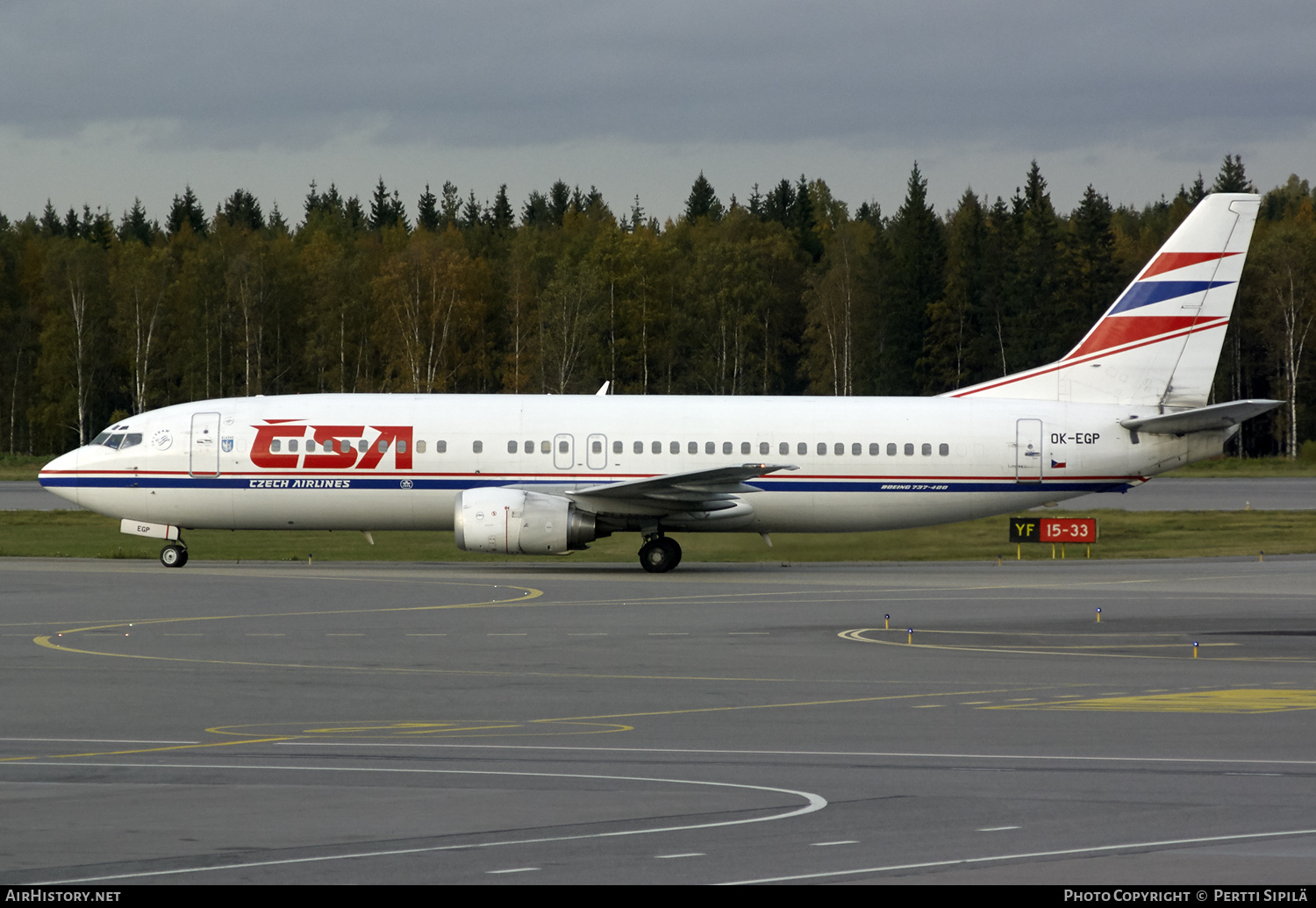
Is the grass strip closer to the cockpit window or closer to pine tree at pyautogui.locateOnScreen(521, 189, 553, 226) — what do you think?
the cockpit window

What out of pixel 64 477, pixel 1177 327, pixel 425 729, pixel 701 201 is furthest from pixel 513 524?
pixel 701 201

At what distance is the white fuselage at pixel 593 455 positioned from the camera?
34469mm

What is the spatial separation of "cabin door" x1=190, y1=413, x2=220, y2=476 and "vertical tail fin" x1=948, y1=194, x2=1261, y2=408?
1858 centimetres

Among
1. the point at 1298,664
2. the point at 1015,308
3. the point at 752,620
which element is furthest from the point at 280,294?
the point at 1298,664

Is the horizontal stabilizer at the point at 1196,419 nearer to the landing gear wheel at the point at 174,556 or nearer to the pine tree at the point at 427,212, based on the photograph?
the landing gear wheel at the point at 174,556

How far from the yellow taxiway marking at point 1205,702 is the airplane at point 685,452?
16862 mm

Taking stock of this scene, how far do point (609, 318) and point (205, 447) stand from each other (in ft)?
237

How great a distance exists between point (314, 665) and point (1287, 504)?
4558cm

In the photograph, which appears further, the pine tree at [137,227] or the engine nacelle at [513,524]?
the pine tree at [137,227]

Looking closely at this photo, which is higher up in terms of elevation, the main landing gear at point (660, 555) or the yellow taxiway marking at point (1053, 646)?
the main landing gear at point (660, 555)

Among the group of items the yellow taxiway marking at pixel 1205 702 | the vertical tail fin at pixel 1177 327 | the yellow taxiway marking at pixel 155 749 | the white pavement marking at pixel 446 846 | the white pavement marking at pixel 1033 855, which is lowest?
the yellow taxiway marking at pixel 1205 702

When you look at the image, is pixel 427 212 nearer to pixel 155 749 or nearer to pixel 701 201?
pixel 701 201

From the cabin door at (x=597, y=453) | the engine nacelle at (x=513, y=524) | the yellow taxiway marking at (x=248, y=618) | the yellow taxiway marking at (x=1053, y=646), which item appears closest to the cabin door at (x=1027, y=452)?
the cabin door at (x=597, y=453)

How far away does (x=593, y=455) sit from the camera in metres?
34.9
